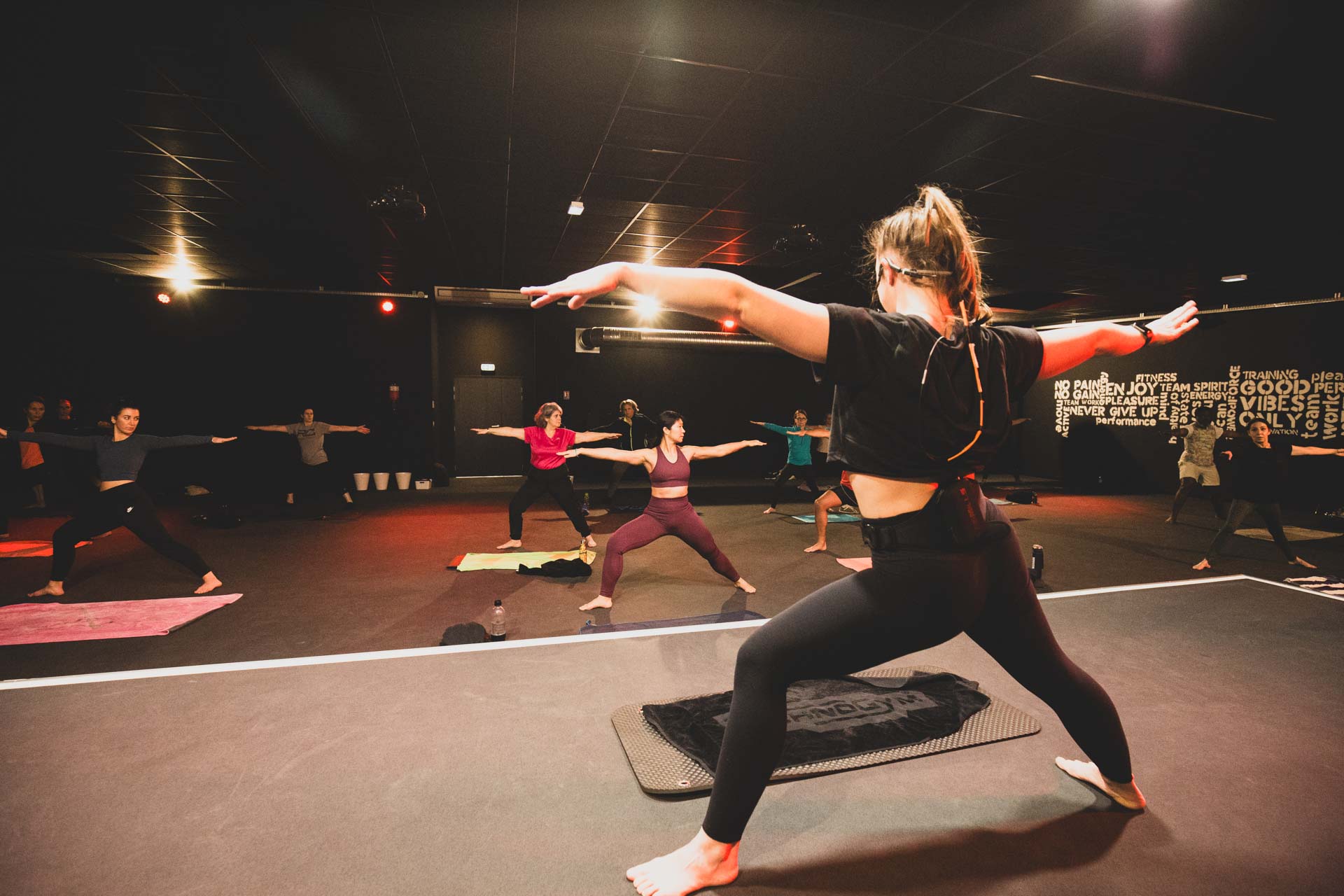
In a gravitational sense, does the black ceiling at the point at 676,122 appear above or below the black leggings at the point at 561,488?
above

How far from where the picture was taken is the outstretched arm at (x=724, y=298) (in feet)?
3.47

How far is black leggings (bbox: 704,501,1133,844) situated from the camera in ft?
3.95

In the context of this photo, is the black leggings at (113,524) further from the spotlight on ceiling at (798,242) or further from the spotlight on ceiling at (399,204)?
the spotlight on ceiling at (798,242)

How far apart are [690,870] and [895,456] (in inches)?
39.3

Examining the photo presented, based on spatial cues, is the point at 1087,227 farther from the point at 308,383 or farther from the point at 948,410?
the point at 308,383

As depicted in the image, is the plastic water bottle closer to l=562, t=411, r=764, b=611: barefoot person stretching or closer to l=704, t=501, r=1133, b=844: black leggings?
l=562, t=411, r=764, b=611: barefoot person stretching

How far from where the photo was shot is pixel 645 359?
488 inches

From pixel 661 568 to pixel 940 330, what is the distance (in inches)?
186

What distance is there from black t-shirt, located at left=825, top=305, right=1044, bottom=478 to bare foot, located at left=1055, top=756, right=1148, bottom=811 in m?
1.07

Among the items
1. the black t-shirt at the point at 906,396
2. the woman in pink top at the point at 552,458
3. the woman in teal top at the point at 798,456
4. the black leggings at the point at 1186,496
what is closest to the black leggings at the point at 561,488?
the woman in pink top at the point at 552,458

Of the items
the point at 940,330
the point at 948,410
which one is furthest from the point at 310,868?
the point at 940,330

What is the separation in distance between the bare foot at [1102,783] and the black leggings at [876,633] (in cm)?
46

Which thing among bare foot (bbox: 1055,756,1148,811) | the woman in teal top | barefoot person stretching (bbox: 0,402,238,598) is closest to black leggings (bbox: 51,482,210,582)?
barefoot person stretching (bbox: 0,402,238,598)

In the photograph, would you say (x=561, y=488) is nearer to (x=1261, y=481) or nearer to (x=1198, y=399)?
(x=1261, y=481)
